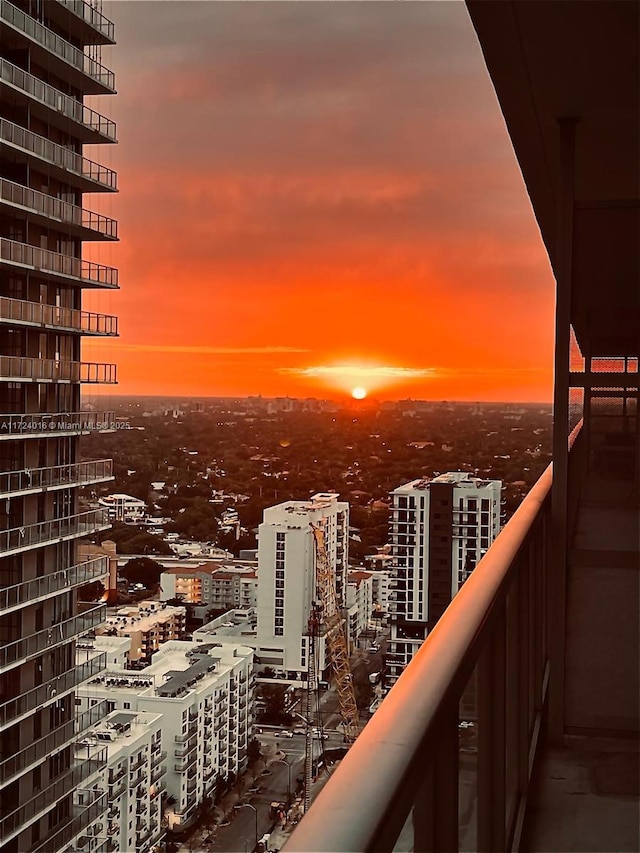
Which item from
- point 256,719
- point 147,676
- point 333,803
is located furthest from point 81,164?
point 333,803

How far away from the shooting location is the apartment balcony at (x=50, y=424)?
18.8 ft

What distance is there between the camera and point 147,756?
5168 mm

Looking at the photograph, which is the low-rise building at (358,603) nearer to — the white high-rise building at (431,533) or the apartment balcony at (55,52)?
the white high-rise building at (431,533)

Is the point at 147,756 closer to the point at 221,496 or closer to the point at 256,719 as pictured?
the point at 256,719

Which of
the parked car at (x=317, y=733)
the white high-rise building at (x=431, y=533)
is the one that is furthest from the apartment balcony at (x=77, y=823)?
the white high-rise building at (x=431, y=533)

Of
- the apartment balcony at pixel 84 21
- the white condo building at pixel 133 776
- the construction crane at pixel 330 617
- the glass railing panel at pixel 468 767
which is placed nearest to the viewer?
the glass railing panel at pixel 468 767

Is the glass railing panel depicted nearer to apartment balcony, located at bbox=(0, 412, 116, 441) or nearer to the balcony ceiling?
the balcony ceiling

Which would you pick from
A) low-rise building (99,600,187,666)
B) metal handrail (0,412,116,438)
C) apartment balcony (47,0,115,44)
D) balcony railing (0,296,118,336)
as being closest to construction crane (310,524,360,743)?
low-rise building (99,600,187,666)

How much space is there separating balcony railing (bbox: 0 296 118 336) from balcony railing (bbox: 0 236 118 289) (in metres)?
0.22

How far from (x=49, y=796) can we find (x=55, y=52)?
522cm

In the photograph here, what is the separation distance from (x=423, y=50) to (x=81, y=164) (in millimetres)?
6040

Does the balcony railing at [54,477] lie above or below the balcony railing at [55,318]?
below

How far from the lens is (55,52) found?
19.3ft

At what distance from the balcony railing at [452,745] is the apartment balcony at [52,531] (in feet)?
17.1
